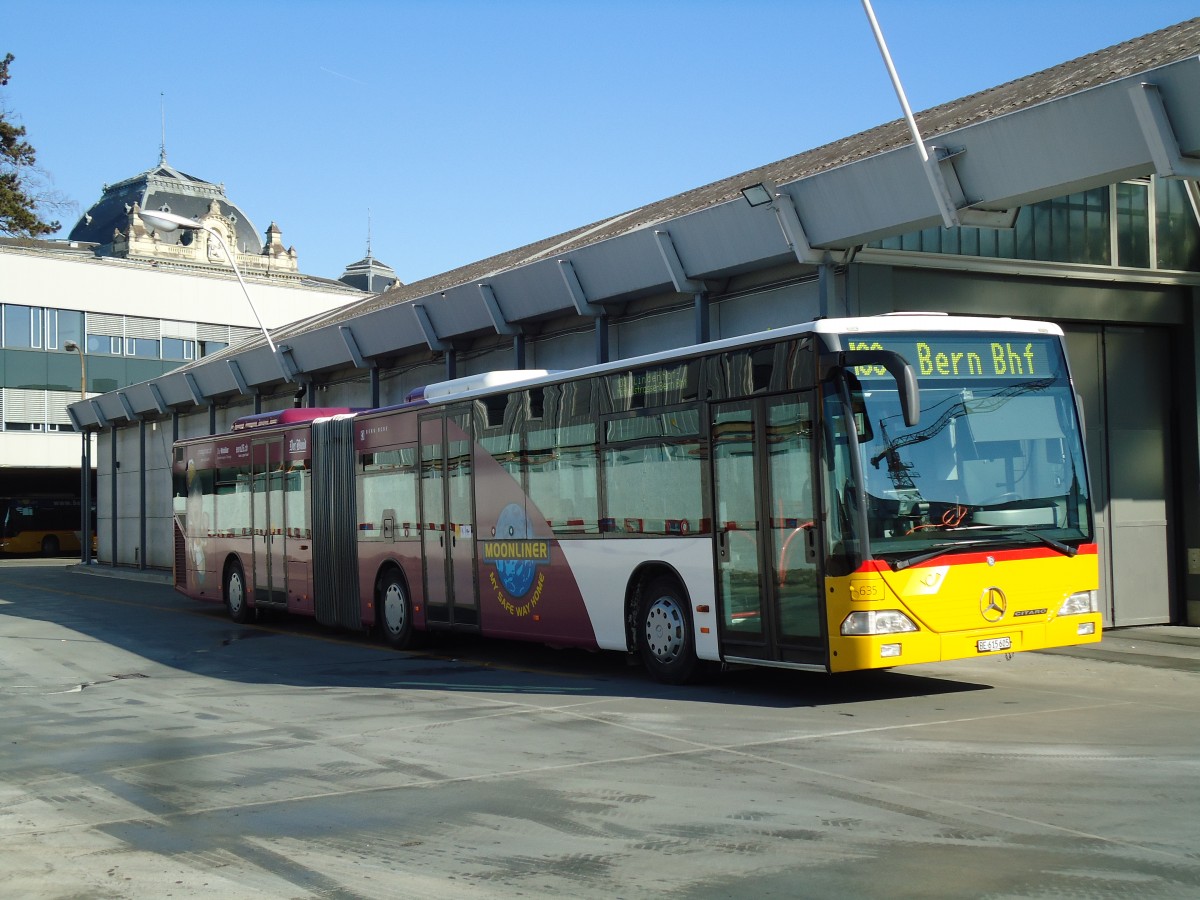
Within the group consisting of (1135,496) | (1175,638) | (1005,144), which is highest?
(1005,144)

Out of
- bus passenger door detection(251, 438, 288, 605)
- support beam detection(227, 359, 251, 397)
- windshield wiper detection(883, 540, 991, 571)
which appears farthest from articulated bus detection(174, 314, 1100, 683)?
support beam detection(227, 359, 251, 397)

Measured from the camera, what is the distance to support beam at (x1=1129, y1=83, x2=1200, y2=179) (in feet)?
40.6

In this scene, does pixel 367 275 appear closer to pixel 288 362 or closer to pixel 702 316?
pixel 288 362

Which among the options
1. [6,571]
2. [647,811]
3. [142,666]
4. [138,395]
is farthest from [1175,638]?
[6,571]

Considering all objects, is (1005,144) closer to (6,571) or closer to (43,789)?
(43,789)

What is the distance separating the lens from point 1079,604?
11.6 meters

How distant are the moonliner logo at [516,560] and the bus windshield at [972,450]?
4.72 m

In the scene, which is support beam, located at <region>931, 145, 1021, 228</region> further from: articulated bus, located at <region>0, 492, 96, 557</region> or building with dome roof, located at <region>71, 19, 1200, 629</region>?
articulated bus, located at <region>0, 492, 96, 557</region>

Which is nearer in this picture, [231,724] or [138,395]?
[231,724]

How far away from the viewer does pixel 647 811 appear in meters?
7.47

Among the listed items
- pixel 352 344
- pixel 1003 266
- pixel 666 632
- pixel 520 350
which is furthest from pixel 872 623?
pixel 352 344

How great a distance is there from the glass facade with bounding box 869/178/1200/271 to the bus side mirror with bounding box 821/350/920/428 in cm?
586

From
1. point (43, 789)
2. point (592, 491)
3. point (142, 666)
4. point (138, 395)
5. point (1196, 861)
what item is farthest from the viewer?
point (138, 395)

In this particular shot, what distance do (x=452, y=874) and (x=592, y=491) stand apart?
300 inches
